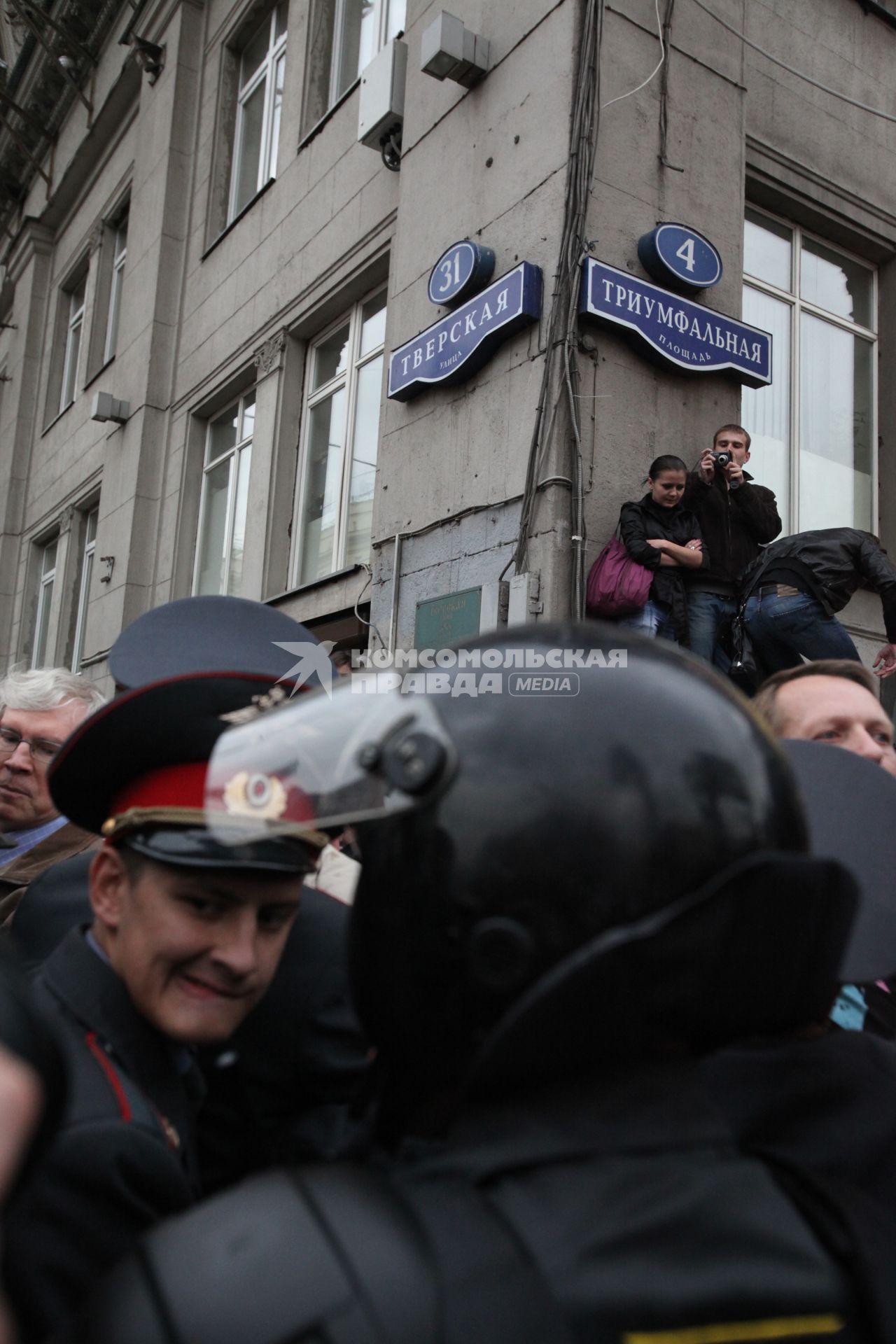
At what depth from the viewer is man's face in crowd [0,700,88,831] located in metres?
2.97

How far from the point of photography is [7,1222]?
862 millimetres

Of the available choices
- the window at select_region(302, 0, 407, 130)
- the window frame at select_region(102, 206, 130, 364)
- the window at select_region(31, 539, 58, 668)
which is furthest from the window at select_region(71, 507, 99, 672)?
the window at select_region(302, 0, 407, 130)

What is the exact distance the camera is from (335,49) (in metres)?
8.56

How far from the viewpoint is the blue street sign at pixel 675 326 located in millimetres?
5230

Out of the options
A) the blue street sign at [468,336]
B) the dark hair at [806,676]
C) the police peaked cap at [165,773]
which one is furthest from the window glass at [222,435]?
the police peaked cap at [165,773]

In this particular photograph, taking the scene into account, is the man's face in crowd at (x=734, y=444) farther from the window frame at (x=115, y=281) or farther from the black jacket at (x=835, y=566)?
the window frame at (x=115, y=281)

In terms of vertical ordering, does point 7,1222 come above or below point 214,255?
below

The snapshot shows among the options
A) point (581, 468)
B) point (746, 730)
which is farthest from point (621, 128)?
point (746, 730)

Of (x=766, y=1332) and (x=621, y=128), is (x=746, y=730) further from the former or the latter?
(x=621, y=128)

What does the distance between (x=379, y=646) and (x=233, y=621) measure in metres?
4.44

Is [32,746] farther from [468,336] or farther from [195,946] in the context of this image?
[468,336]

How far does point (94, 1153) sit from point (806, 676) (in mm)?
1663

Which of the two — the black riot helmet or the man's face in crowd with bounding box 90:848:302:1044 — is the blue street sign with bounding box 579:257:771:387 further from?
the black riot helmet

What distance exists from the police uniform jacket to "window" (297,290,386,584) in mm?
6269
